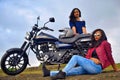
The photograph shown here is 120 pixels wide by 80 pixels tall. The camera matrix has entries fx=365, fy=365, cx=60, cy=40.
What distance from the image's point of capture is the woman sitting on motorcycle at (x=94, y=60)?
395 inches

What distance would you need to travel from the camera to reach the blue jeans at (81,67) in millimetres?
10008

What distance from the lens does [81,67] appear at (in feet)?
34.6

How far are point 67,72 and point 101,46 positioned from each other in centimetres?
122

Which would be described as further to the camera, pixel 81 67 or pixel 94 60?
pixel 81 67

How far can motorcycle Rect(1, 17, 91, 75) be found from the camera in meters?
11.8

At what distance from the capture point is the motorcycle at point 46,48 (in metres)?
11.8

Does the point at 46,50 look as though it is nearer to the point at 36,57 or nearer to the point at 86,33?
the point at 36,57

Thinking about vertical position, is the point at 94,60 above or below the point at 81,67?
above

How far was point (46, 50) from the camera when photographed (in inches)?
464

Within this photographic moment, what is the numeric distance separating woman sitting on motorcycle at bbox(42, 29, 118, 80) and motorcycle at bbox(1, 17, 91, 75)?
3.84 ft

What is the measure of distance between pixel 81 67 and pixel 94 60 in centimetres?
48

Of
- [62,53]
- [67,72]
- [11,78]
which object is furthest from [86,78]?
[11,78]

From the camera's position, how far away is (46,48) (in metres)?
11.8

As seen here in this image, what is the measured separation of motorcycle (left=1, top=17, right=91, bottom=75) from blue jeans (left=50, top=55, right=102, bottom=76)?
119cm
